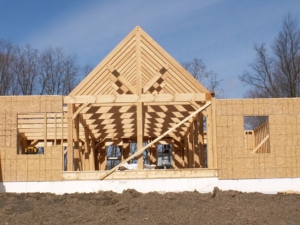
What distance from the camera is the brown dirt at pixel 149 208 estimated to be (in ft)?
29.0

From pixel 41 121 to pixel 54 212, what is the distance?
9.33 metres

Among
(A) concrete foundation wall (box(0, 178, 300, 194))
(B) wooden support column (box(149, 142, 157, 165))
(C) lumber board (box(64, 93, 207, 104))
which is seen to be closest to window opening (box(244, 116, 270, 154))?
(A) concrete foundation wall (box(0, 178, 300, 194))

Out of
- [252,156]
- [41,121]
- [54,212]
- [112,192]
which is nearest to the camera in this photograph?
[54,212]

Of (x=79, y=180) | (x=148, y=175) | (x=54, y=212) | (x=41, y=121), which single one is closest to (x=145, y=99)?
(x=148, y=175)

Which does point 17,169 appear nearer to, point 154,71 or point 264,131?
point 154,71

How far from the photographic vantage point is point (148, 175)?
524 inches

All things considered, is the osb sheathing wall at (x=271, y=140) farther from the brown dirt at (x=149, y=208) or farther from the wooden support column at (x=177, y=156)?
the wooden support column at (x=177, y=156)

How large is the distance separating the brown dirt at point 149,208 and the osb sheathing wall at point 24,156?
76cm

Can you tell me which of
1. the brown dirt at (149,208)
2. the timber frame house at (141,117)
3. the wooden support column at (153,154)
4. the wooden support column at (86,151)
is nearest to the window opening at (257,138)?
the timber frame house at (141,117)

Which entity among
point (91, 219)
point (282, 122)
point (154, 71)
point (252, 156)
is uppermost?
point (154, 71)

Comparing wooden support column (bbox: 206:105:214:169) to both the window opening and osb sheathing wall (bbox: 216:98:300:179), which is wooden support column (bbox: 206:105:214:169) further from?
the window opening

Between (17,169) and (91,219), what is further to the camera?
(17,169)

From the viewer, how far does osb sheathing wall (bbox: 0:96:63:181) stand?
44.4ft

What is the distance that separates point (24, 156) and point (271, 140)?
7.78 m
